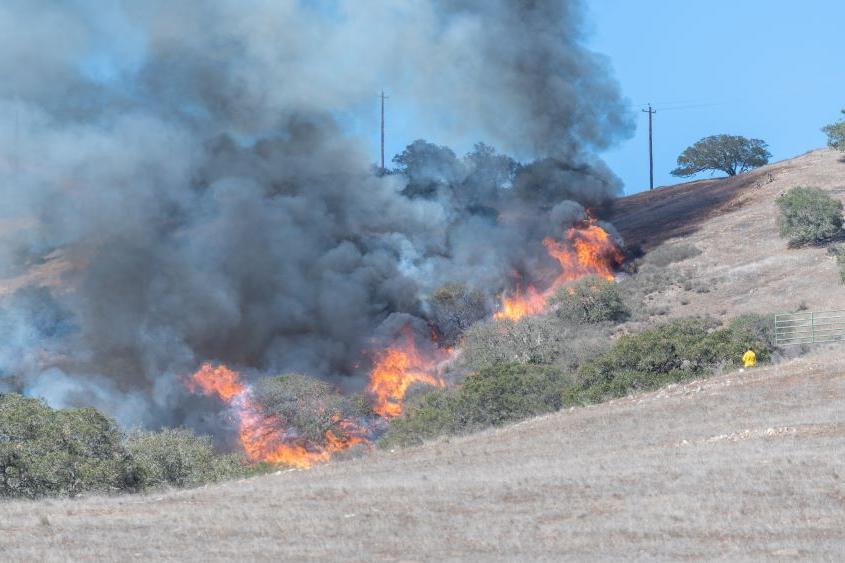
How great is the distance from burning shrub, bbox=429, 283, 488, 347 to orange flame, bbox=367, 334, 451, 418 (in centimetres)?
251

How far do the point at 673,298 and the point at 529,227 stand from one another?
35.0ft

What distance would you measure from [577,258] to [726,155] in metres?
45.9

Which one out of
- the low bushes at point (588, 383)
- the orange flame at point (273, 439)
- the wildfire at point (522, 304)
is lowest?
the orange flame at point (273, 439)

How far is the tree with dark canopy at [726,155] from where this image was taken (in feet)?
363

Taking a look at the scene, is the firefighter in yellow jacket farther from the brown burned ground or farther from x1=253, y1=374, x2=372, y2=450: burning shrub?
x1=253, y1=374, x2=372, y2=450: burning shrub

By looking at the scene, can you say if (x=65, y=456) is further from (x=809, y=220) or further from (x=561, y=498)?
Result: (x=809, y=220)

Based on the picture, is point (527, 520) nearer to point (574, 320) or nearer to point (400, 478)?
point (400, 478)

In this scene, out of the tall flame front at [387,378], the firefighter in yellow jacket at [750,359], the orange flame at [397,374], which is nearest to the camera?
the firefighter in yellow jacket at [750,359]

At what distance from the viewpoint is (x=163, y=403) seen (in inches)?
2076

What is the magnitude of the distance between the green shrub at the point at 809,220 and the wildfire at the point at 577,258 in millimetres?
10064

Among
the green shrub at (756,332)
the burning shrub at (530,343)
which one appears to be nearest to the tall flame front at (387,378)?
the burning shrub at (530,343)

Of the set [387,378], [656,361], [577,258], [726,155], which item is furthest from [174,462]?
[726,155]

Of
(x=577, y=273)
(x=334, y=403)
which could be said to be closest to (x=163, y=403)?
→ (x=334, y=403)

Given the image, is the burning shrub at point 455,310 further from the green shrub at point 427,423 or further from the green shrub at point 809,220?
the green shrub at point 809,220
